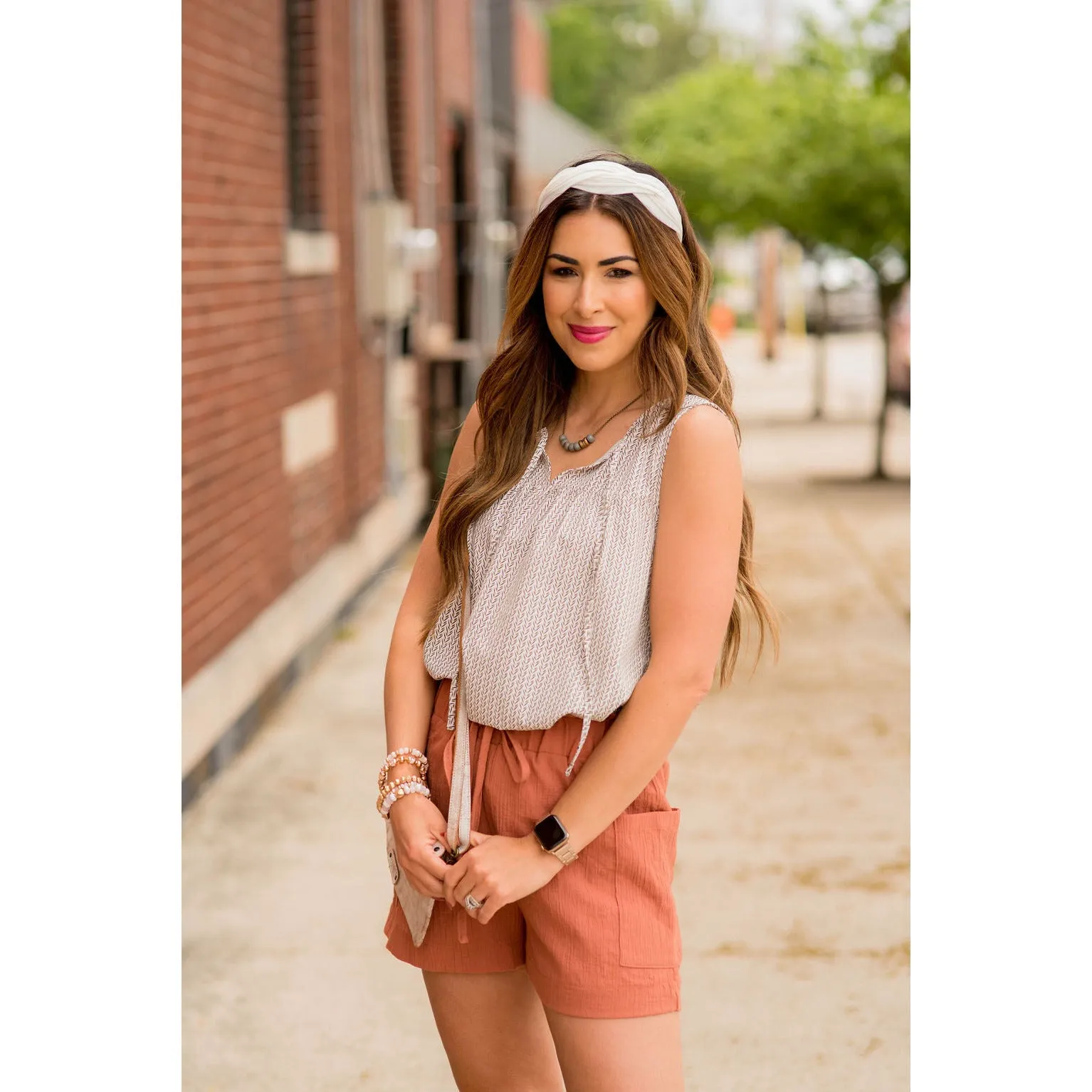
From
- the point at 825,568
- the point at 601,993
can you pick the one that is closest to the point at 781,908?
the point at 601,993

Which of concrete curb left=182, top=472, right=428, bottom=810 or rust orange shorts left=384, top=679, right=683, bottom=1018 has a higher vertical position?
rust orange shorts left=384, top=679, right=683, bottom=1018

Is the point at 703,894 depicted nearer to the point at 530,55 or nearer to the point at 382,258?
the point at 382,258

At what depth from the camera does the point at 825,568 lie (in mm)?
9711

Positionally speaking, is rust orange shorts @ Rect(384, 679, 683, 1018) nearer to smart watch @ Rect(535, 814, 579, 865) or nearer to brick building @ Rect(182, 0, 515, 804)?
smart watch @ Rect(535, 814, 579, 865)

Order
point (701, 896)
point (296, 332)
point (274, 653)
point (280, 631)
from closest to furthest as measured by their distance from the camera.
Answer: point (701, 896)
point (274, 653)
point (280, 631)
point (296, 332)

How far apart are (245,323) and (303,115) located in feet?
6.32

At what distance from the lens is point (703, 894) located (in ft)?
15.0

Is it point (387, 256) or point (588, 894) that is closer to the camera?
point (588, 894)

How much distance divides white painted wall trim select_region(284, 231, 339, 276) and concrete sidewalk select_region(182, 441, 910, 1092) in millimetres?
1842

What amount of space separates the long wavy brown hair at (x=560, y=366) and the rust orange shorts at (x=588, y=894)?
255mm

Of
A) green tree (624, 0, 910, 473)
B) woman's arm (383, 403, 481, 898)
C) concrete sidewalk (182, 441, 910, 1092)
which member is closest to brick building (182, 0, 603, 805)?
concrete sidewalk (182, 441, 910, 1092)

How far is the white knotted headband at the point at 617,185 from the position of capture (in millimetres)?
2025

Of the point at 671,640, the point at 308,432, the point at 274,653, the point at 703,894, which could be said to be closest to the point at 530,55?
the point at 308,432

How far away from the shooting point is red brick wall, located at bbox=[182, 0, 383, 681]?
212 inches
